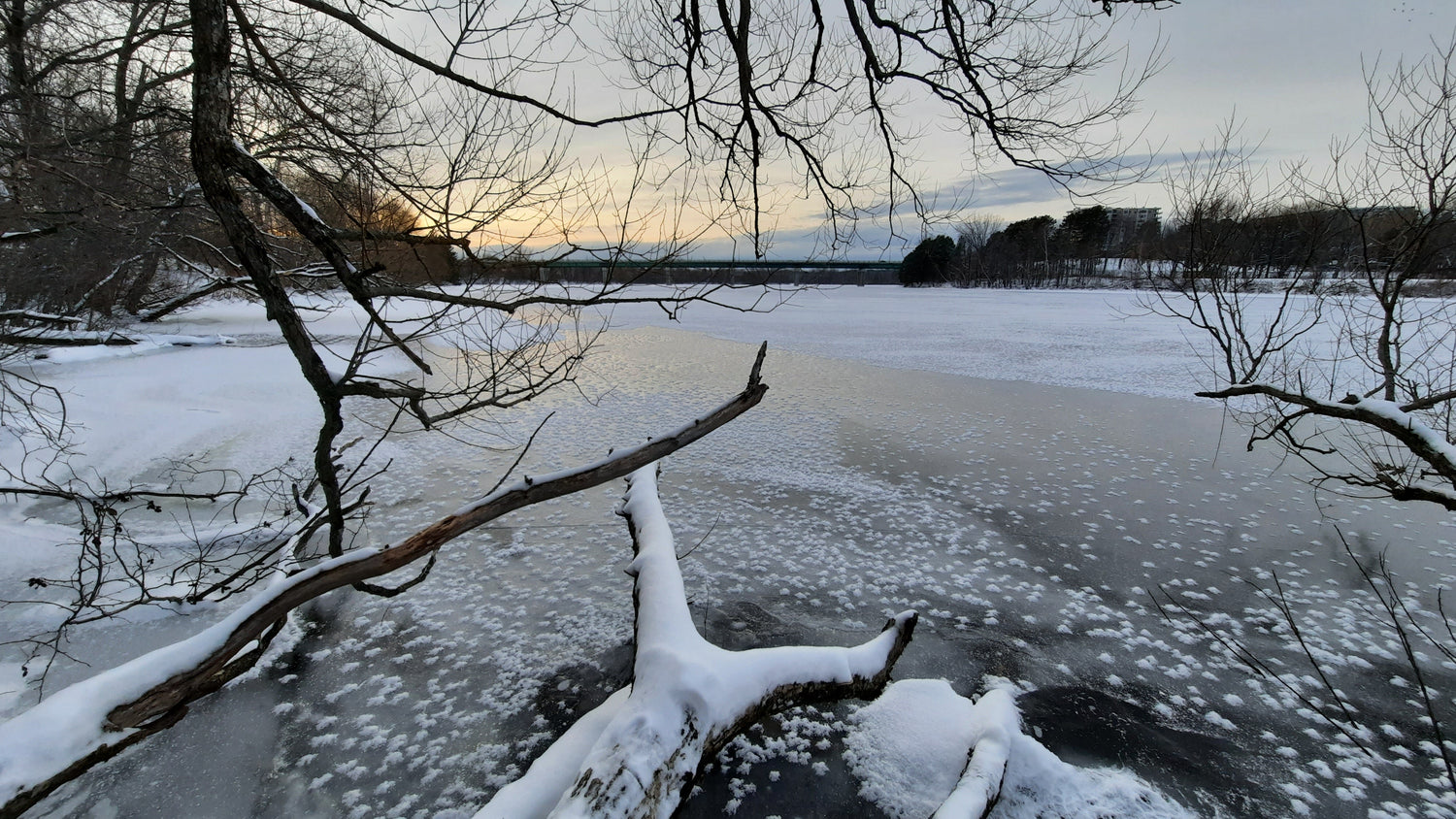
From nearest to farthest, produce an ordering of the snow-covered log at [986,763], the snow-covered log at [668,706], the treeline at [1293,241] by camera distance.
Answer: the snow-covered log at [668,706]
the snow-covered log at [986,763]
the treeline at [1293,241]

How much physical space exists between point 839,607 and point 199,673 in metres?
2.85

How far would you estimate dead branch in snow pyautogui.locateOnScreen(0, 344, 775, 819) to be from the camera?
1701 mm

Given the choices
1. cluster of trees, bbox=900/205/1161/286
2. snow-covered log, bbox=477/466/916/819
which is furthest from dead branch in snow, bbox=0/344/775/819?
cluster of trees, bbox=900/205/1161/286

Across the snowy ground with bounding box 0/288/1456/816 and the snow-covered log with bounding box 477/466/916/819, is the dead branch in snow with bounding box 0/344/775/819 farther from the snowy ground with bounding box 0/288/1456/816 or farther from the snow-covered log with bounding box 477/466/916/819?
the snowy ground with bounding box 0/288/1456/816

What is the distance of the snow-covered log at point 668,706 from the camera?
6.15ft

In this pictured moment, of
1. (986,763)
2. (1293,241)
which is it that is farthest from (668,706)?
(1293,241)

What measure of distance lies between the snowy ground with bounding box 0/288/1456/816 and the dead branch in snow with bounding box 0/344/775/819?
1.99 ft

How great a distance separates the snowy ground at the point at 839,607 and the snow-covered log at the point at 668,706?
359 mm

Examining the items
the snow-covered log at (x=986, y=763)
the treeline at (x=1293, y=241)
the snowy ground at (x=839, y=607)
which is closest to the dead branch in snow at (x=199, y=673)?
the snow-covered log at (x=986, y=763)

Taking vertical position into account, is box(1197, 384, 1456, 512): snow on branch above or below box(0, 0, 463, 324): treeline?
below

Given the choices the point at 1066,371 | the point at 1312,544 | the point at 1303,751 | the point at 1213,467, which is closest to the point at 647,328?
the point at 1066,371

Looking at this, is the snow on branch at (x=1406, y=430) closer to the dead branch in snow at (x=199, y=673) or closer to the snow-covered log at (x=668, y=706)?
the snow-covered log at (x=668, y=706)

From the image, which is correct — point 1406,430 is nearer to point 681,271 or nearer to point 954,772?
point 954,772

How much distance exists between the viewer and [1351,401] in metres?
3.34
